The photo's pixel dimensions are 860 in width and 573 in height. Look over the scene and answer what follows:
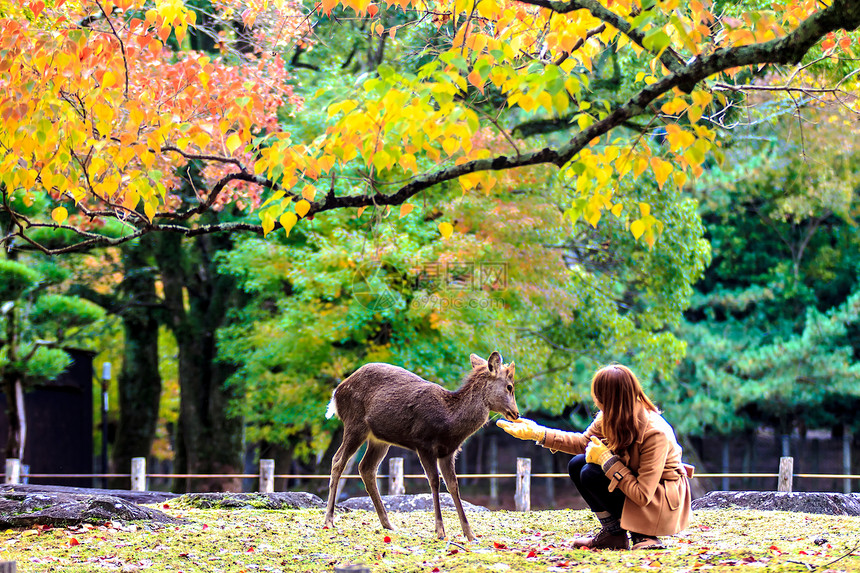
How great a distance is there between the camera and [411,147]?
220 inches

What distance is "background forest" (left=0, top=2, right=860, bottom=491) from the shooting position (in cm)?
1332

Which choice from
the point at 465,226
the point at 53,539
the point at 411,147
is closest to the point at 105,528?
the point at 53,539

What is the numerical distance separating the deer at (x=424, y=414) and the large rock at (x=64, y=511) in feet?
5.80

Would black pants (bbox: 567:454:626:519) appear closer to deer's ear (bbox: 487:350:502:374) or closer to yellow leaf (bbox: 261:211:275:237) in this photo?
deer's ear (bbox: 487:350:502:374)

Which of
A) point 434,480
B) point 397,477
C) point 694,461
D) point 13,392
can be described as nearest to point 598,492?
point 434,480

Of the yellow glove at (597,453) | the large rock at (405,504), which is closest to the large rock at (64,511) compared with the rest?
the large rock at (405,504)

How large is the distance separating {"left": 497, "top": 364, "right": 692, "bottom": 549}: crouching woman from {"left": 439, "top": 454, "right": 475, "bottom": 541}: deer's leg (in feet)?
4.54

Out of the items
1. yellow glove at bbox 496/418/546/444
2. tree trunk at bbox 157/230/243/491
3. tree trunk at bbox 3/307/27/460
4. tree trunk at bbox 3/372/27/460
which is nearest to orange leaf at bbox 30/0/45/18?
yellow glove at bbox 496/418/546/444

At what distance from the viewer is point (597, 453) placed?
5.15 metres

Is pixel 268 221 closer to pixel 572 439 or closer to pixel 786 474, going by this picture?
pixel 572 439

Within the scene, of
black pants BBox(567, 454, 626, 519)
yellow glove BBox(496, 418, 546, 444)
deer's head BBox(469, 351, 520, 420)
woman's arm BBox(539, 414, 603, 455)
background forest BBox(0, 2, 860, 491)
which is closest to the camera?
black pants BBox(567, 454, 626, 519)

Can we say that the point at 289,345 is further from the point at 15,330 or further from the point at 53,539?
the point at 53,539

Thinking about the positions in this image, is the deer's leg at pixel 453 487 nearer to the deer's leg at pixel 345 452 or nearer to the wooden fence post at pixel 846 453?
the deer's leg at pixel 345 452

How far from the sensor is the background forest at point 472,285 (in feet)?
43.7
